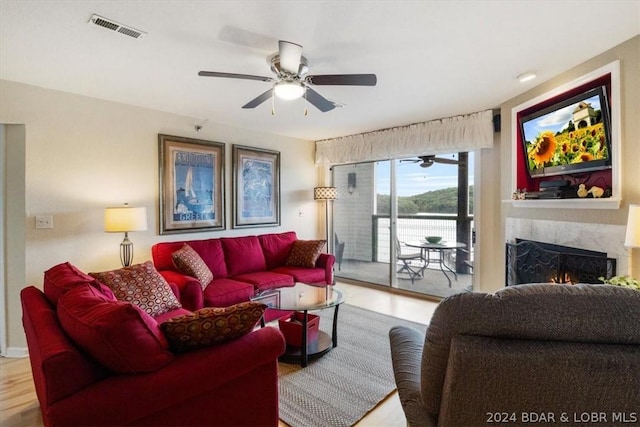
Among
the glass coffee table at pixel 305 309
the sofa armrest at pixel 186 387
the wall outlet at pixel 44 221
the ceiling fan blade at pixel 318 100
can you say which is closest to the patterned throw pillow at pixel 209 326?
the sofa armrest at pixel 186 387

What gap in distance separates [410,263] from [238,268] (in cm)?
256

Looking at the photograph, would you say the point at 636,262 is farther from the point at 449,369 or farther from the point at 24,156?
the point at 24,156

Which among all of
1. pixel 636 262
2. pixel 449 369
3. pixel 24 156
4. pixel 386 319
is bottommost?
pixel 386 319

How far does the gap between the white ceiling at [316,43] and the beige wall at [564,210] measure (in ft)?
0.34

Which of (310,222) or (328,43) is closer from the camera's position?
(328,43)

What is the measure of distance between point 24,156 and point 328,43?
2864 mm

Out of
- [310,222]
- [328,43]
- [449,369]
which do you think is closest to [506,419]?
[449,369]

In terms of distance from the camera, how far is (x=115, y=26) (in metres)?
1.94

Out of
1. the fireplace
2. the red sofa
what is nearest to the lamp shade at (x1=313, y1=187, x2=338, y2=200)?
the fireplace

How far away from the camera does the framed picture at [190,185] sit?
3721mm

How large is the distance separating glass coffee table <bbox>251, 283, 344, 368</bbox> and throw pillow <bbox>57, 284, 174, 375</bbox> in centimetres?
135

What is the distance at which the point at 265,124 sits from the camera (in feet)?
14.4

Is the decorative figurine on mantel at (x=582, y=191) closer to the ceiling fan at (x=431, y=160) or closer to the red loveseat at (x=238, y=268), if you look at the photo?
the ceiling fan at (x=431, y=160)

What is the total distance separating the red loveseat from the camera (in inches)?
118
